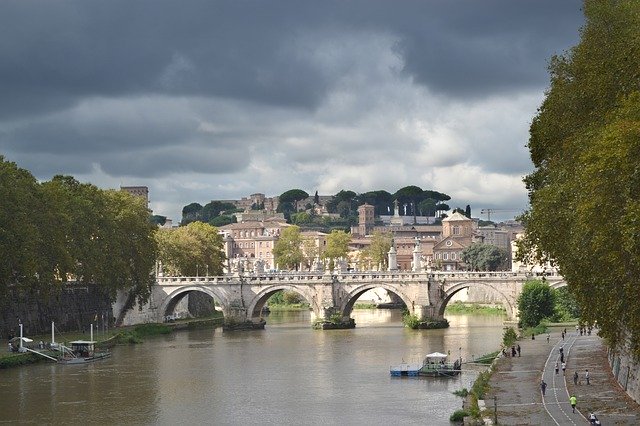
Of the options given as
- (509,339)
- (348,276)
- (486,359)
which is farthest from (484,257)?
(486,359)

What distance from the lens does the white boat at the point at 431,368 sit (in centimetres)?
4906

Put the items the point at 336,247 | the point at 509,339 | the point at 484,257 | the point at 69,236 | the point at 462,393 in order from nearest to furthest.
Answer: the point at 462,393
the point at 509,339
the point at 69,236
the point at 336,247
the point at 484,257

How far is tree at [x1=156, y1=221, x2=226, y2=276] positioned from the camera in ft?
310

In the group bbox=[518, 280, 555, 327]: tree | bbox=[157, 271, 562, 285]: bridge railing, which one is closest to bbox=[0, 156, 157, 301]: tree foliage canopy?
bbox=[157, 271, 562, 285]: bridge railing

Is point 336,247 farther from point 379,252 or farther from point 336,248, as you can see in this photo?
point 379,252

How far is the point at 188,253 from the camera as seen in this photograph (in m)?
95.8

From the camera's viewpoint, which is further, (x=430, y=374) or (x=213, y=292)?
(x=213, y=292)

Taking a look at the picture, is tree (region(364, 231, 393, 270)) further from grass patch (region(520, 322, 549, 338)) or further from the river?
grass patch (region(520, 322, 549, 338))

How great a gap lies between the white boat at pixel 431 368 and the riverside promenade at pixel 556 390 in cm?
227

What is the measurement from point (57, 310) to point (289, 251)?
72.9 meters

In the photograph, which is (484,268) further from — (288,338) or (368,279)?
(288,338)

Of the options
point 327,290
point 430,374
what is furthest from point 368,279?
point 430,374

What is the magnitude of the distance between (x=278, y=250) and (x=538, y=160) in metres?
104

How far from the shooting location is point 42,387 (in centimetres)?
4750
